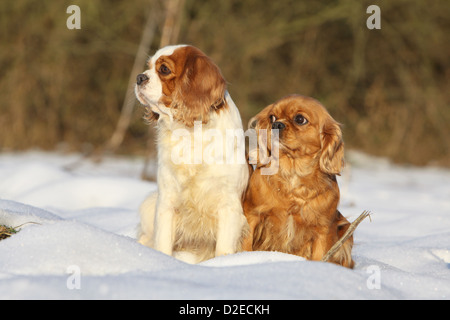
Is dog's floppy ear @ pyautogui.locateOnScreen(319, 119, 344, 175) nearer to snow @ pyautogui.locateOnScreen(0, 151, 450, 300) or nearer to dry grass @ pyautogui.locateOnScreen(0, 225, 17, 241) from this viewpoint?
snow @ pyautogui.locateOnScreen(0, 151, 450, 300)

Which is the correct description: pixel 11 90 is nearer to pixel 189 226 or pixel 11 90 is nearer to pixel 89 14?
pixel 89 14

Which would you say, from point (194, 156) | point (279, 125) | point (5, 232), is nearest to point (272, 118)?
point (279, 125)

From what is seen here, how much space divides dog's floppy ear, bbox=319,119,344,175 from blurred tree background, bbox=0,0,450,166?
5.56 m

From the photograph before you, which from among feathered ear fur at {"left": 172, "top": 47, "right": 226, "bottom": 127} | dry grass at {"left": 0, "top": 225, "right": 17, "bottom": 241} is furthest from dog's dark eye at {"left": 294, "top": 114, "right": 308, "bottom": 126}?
dry grass at {"left": 0, "top": 225, "right": 17, "bottom": 241}

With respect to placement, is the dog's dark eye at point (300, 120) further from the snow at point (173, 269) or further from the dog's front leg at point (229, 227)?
the snow at point (173, 269)

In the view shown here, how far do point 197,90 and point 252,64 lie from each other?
21.6 ft

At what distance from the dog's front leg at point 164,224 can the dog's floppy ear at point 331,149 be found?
36.3 inches

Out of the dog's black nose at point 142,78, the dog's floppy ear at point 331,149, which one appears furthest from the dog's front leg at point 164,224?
the dog's floppy ear at point 331,149

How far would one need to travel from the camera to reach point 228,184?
3299 millimetres

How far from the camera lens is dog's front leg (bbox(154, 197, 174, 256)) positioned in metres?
3.40

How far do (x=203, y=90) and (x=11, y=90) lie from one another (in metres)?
7.05

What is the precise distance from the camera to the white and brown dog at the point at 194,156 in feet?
10.9

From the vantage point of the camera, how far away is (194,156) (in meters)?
3.33
